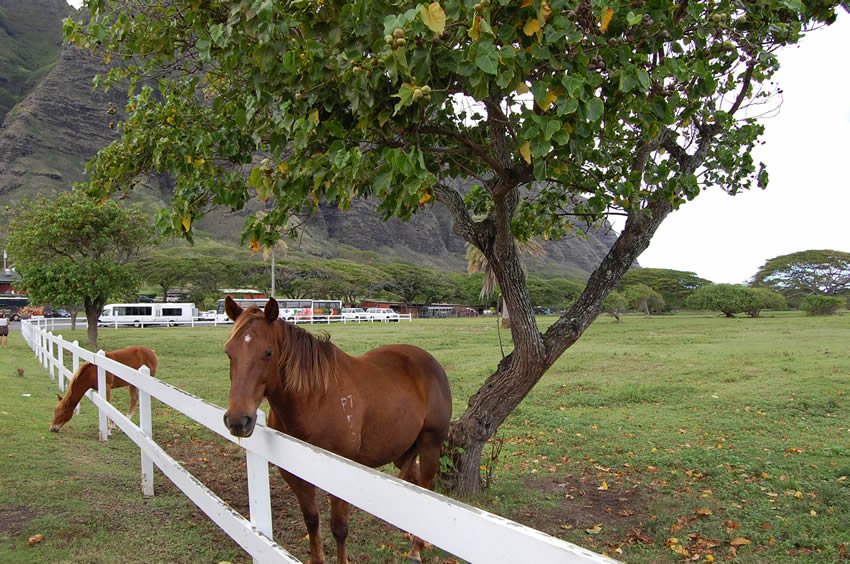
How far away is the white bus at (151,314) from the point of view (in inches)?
1681

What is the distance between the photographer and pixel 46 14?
174 metres

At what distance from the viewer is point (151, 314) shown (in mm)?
46469

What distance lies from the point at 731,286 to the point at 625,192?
47.0 m

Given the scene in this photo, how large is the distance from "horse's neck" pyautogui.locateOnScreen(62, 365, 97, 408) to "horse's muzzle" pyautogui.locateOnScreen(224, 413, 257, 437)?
536cm

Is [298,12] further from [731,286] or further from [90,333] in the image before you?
[731,286]

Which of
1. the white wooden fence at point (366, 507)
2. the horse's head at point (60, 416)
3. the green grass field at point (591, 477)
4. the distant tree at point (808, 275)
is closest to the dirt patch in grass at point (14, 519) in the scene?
the green grass field at point (591, 477)

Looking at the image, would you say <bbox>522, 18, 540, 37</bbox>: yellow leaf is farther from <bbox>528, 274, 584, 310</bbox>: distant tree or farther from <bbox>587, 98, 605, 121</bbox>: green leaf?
<bbox>528, 274, 584, 310</bbox>: distant tree

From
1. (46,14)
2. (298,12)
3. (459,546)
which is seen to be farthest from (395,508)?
(46,14)

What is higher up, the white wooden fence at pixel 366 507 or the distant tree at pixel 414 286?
the distant tree at pixel 414 286

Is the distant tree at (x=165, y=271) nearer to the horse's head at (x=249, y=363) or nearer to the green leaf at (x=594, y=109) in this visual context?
the horse's head at (x=249, y=363)

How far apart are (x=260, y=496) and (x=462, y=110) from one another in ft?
Result: 13.6

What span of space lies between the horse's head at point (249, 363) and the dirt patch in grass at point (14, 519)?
8.16 ft

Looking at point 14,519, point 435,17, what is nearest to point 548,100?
point 435,17

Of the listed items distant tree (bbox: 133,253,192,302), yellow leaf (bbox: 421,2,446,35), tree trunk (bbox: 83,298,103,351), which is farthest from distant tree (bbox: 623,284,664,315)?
yellow leaf (bbox: 421,2,446,35)
